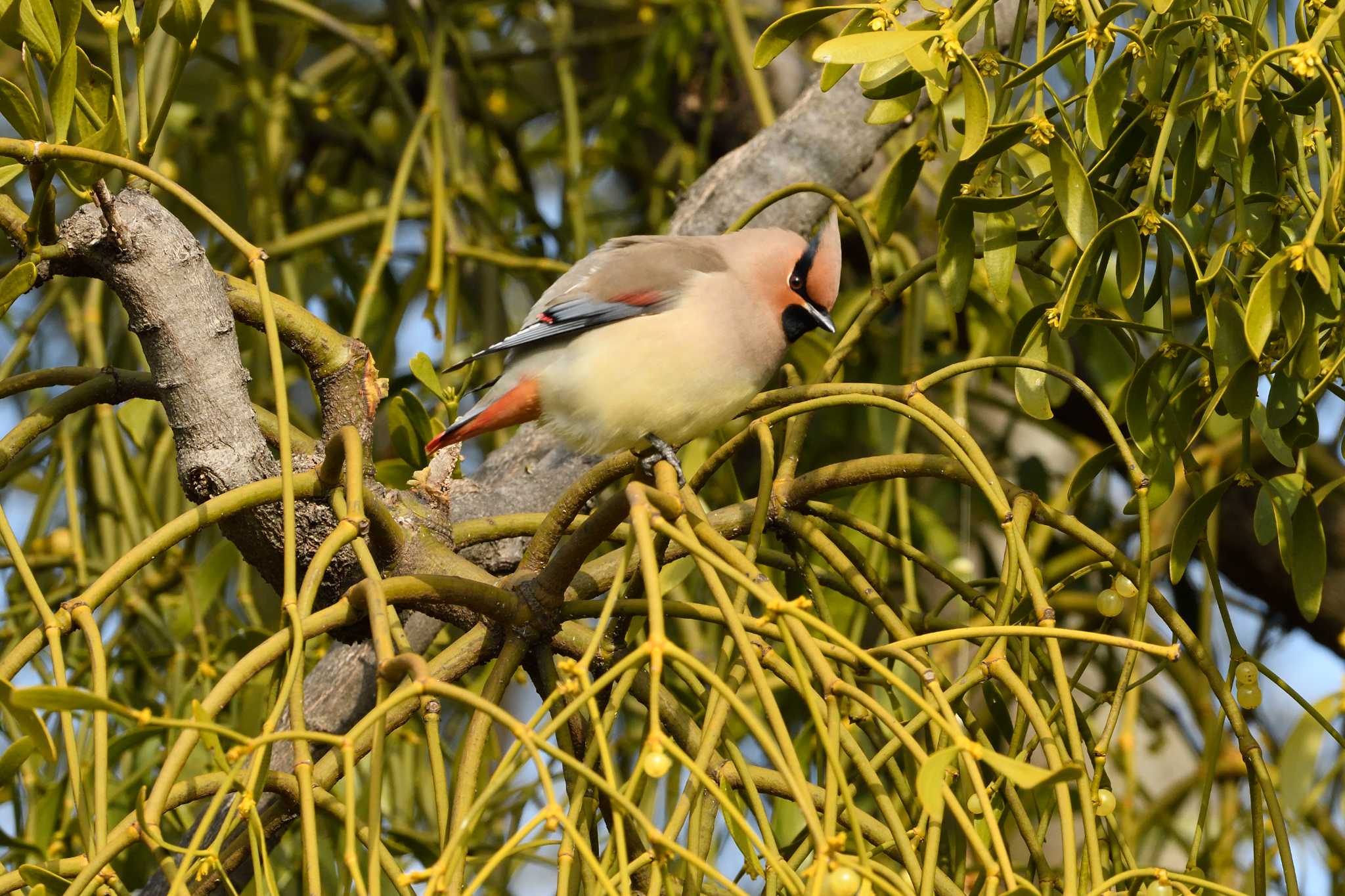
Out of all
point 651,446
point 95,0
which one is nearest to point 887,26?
point 651,446

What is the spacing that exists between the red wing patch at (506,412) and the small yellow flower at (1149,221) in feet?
2.75

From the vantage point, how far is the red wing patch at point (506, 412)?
6.03 ft

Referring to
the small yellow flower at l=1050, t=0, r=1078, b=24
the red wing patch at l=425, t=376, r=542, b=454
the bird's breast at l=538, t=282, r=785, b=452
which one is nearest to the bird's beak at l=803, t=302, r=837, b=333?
the bird's breast at l=538, t=282, r=785, b=452

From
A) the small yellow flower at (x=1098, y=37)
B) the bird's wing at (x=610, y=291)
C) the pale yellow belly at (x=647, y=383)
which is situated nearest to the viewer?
the small yellow flower at (x=1098, y=37)

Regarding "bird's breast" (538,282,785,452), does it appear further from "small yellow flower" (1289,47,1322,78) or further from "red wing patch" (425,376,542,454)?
"small yellow flower" (1289,47,1322,78)

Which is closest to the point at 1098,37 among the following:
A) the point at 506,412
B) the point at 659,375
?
the point at 659,375

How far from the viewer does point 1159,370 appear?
57.2 inches

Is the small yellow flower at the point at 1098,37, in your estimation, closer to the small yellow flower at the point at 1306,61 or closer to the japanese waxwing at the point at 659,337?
the small yellow flower at the point at 1306,61

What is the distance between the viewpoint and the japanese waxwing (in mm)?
1813

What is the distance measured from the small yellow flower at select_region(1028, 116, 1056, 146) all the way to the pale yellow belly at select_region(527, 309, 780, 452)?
59 cm

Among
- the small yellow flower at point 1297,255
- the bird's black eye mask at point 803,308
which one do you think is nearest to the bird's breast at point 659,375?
the bird's black eye mask at point 803,308

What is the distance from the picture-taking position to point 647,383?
71.7 inches

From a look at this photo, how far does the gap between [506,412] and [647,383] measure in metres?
0.20

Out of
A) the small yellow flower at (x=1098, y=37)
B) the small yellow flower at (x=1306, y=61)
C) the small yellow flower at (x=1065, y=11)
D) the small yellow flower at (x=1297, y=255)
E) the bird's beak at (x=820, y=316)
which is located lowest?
the small yellow flower at (x=1297, y=255)
